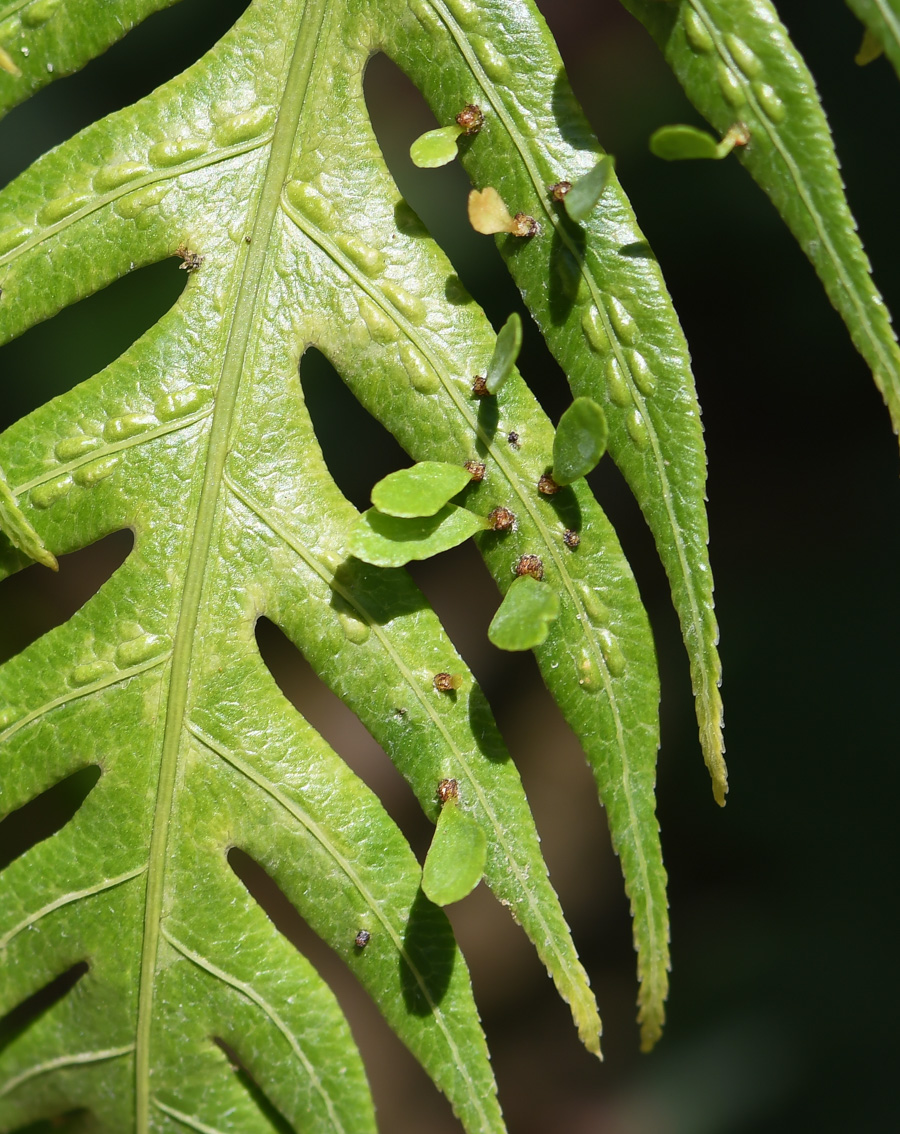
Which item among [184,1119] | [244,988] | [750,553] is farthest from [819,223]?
[750,553]

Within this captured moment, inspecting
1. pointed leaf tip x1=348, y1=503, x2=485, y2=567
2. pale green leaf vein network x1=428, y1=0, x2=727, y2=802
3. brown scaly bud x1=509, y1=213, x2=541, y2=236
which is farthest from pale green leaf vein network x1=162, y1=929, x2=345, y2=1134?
brown scaly bud x1=509, y1=213, x2=541, y2=236

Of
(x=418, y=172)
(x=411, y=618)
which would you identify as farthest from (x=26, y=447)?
(x=418, y=172)

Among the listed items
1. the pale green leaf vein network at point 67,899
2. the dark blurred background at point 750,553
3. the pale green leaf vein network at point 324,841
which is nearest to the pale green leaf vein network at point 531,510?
the pale green leaf vein network at point 324,841

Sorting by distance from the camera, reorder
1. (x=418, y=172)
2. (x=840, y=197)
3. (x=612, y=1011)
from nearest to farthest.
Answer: (x=840, y=197), (x=418, y=172), (x=612, y=1011)

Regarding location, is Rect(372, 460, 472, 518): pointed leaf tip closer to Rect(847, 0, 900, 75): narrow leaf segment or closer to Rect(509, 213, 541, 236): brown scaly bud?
Rect(509, 213, 541, 236): brown scaly bud

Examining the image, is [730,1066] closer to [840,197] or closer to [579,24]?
[840,197]

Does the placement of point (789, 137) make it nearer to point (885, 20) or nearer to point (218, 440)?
point (885, 20)
